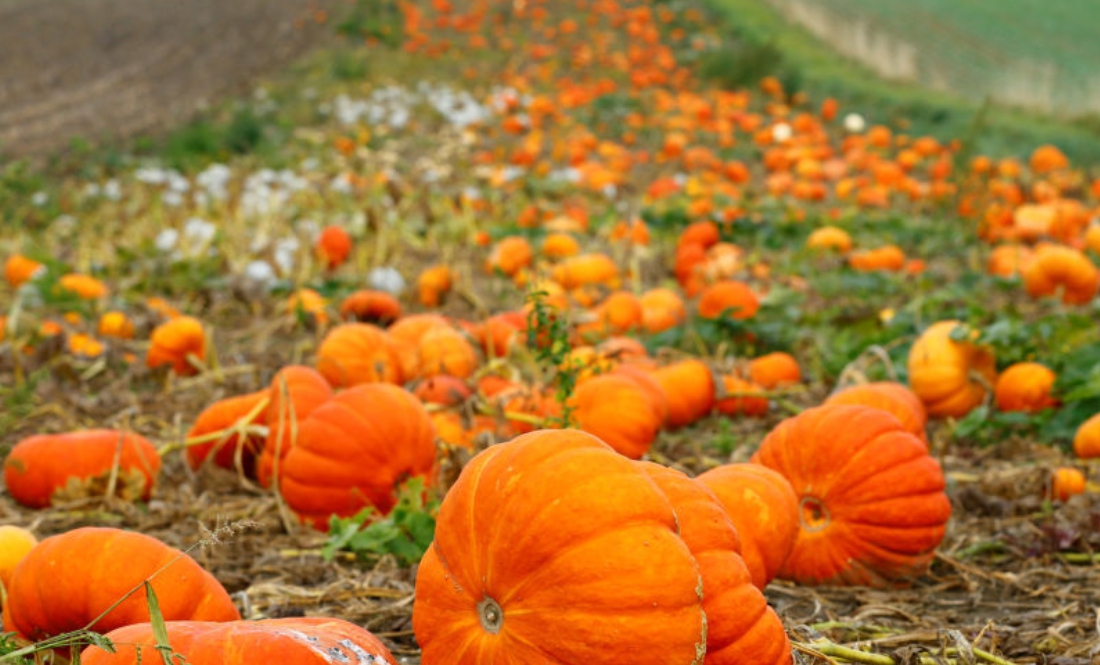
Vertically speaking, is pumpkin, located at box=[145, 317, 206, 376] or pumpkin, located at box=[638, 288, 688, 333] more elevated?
pumpkin, located at box=[145, 317, 206, 376]

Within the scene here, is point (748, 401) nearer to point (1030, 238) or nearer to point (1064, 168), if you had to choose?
point (1030, 238)

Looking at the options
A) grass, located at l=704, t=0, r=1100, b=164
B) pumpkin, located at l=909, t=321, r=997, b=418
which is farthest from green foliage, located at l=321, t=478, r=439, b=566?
grass, located at l=704, t=0, r=1100, b=164

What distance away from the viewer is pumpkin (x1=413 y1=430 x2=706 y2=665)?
6.39ft

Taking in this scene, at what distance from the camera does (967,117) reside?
578 inches

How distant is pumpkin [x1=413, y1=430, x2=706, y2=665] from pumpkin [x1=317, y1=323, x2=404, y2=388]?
9.20 ft

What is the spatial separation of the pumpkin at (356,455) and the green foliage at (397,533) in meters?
0.22

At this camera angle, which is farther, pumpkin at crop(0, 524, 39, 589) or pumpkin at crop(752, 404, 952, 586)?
pumpkin at crop(752, 404, 952, 586)

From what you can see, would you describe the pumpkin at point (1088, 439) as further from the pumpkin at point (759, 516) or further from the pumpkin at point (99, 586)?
the pumpkin at point (99, 586)

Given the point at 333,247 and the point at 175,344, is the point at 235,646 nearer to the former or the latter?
the point at 175,344

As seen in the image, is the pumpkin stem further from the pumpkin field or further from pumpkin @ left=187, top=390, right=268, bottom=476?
pumpkin @ left=187, top=390, right=268, bottom=476

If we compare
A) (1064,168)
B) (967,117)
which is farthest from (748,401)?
(967,117)

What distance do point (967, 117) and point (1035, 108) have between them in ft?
5.53

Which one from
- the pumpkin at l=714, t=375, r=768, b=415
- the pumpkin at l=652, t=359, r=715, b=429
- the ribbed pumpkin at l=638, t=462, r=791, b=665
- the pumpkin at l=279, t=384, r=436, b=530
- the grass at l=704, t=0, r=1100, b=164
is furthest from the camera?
the grass at l=704, t=0, r=1100, b=164

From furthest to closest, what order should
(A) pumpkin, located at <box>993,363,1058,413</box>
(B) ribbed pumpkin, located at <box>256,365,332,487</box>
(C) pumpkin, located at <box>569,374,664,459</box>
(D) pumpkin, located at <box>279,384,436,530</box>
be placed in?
(A) pumpkin, located at <box>993,363,1058,413</box>
(C) pumpkin, located at <box>569,374,664,459</box>
(B) ribbed pumpkin, located at <box>256,365,332,487</box>
(D) pumpkin, located at <box>279,384,436,530</box>
